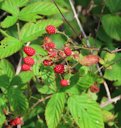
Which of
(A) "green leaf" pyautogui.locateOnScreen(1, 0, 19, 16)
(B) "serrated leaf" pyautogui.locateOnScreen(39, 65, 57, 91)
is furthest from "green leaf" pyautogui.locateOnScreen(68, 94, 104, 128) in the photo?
(A) "green leaf" pyautogui.locateOnScreen(1, 0, 19, 16)

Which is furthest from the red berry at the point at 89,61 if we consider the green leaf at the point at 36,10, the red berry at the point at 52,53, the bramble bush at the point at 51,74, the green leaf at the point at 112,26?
the green leaf at the point at 112,26

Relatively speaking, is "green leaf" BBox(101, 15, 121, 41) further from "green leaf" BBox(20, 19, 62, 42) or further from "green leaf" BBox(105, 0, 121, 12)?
"green leaf" BBox(20, 19, 62, 42)

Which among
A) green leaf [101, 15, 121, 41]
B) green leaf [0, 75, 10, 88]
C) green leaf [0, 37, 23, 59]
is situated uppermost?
green leaf [0, 37, 23, 59]

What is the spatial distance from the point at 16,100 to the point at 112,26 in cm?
124

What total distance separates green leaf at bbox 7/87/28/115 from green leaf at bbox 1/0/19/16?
56 cm

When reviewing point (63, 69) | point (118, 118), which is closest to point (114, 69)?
point (118, 118)

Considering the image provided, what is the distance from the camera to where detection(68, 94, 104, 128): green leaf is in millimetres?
1896

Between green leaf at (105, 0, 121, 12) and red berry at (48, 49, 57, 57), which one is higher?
red berry at (48, 49, 57, 57)

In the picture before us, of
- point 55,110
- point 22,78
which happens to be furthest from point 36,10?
point 55,110

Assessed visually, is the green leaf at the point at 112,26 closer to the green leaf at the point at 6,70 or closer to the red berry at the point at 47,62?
the green leaf at the point at 6,70

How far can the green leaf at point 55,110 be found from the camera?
6.32ft

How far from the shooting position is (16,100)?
2084 mm

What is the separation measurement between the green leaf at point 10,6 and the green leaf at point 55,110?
2.28ft

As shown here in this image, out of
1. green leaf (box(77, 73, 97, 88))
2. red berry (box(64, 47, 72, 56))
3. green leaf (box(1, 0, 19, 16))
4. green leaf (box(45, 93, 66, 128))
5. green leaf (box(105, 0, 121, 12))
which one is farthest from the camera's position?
green leaf (box(105, 0, 121, 12))
